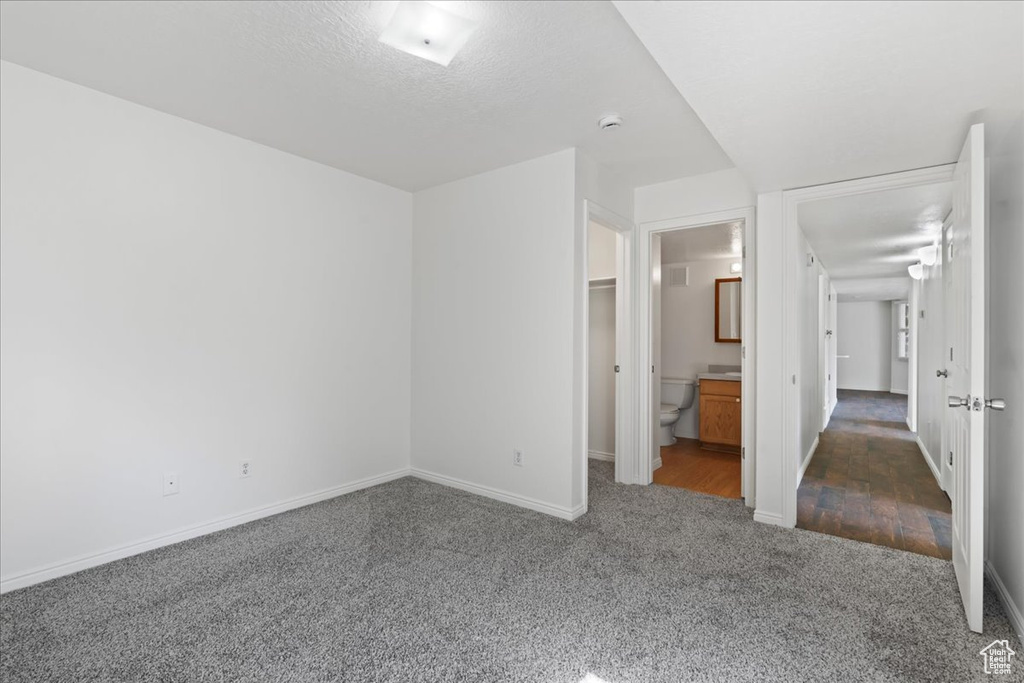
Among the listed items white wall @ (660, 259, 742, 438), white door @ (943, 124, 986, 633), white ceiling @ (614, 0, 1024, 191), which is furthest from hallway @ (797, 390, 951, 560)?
white ceiling @ (614, 0, 1024, 191)

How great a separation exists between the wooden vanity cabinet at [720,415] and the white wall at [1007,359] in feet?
8.19

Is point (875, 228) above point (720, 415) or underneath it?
above

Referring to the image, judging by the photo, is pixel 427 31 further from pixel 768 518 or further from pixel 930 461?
pixel 930 461

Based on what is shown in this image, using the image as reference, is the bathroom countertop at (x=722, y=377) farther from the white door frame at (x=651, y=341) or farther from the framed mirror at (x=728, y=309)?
the white door frame at (x=651, y=341)

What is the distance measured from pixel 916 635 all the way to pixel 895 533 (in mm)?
1282

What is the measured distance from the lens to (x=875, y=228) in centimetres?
414

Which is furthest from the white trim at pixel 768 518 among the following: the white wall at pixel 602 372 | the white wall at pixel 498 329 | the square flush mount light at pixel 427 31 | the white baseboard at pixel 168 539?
the square flush mount light at pixel 427 31

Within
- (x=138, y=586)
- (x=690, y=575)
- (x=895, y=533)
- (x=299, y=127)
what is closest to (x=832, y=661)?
(x=690, y=575)

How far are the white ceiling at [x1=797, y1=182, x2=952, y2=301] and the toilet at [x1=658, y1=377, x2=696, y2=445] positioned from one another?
1920 millimetres

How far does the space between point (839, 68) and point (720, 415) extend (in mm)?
3910

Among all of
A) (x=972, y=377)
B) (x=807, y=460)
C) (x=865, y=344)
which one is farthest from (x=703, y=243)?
(x=865, y=344)

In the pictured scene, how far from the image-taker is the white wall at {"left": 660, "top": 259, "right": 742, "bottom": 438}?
5.59 metres

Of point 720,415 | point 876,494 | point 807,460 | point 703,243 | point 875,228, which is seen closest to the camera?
point 876,494

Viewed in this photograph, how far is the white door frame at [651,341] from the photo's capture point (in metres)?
3.33
